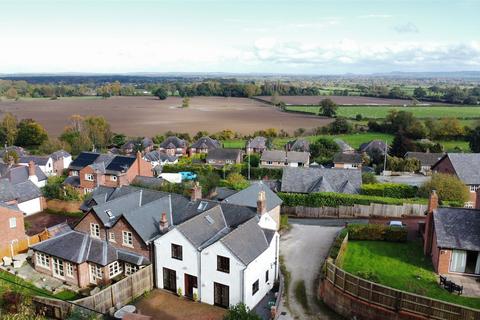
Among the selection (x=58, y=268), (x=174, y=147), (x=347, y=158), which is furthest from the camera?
(x=174, y=147)

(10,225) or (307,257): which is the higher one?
(10,225)

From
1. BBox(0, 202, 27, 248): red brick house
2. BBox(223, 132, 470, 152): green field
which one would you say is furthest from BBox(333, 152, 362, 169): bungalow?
BBox(0, 202, 27, 248): red brick house

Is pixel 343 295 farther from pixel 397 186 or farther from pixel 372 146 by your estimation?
pixel 372 146

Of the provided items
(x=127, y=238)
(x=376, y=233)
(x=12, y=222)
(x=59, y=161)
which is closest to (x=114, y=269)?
(x=127, y=238)

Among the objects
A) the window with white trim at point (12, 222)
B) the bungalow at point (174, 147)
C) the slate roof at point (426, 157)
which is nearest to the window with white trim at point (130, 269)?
the window with white trim at point (12, 222)

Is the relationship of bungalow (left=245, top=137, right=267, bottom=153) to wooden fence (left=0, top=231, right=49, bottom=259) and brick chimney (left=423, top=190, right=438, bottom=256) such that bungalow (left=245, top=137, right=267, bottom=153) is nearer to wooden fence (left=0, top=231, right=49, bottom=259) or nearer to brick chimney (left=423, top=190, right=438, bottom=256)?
wooden fence (left=0, top=231, right=49, bottom=259)

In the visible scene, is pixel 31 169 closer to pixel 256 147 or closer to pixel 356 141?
pixel 256 147

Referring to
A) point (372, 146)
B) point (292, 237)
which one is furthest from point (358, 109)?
point (292, 237)
